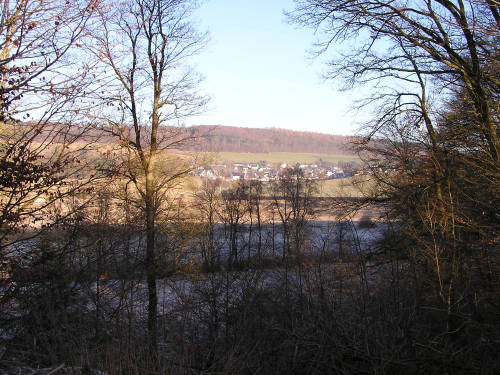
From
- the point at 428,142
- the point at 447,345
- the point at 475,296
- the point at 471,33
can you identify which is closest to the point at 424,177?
the point at 428,142

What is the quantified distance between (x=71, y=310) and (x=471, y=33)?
38.7 ft

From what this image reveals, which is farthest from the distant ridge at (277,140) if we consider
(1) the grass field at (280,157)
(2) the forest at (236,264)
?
(2) the forest at (236,264)

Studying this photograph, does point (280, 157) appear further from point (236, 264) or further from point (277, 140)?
point (236, 264)

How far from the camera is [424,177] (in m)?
12.5

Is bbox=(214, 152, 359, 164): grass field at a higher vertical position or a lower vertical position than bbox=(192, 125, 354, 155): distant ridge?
lower

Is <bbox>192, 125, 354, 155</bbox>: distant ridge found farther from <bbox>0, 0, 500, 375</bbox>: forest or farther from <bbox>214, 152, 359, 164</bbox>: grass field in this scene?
<bbox>0, 0, 500, 375</bbox>: forest

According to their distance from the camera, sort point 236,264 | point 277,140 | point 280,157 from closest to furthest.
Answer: point 236,264 → point 280,157 → point 277,140

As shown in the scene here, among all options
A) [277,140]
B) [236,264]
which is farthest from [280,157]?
[236,264]

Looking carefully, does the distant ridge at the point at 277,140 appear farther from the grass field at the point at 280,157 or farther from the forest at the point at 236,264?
the forest at the point at 236,264

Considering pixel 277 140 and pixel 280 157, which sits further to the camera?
pixel 277 140

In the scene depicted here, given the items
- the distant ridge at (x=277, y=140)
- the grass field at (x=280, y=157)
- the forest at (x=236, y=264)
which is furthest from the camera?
the distant ridge at (x=277, y=140)

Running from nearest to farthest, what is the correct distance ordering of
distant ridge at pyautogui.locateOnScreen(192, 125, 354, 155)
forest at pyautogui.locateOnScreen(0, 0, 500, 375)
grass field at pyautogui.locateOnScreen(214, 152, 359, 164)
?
forest at pyautogui.locateOnScreen(0, 0, 500, 375) → grass field at pyautogui.locateOnScreen(214, 152, 359, 164) → distant ridge at pyautogui.locateOnScreen(192, 125, 354, 155)

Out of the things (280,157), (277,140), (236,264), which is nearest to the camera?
(236,264)

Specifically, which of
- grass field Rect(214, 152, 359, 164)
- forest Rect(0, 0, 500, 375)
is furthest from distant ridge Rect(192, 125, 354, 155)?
forest Rect(0, 0, 500, 375)
